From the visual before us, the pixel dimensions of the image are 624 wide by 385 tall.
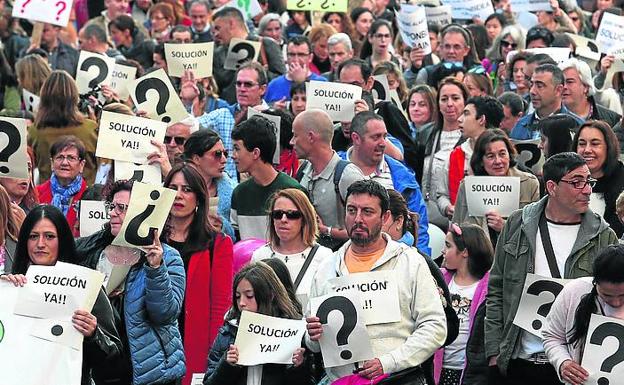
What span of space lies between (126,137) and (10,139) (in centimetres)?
84

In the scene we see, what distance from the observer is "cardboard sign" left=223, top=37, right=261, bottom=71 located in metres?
16.9

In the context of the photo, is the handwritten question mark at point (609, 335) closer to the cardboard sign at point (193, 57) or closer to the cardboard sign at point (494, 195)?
the cardboard sign at point (494, 195)

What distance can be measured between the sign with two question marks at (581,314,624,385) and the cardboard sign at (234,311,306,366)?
163cm

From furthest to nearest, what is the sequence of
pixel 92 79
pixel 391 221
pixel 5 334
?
pixel 92 79 < pixel 391 221 < pixel 5 334

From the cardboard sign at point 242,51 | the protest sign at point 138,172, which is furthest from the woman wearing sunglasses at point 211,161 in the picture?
the cardboard sign at point 242,51

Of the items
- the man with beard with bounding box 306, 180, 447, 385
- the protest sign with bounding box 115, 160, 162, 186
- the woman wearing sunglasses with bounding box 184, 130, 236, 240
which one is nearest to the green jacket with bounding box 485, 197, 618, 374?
the man with beard with bounding box 306, 180, 447, 385

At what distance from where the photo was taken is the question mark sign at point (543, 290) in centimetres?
952

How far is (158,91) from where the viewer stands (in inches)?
528

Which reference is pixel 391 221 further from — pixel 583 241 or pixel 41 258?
pixel 41 258

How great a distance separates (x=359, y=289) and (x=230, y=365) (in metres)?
0.90

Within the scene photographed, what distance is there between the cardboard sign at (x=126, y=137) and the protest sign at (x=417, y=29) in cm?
617

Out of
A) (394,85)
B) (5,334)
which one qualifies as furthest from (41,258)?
(394,85)

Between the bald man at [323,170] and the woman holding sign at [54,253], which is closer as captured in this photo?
the woman holding sign at [54,253]

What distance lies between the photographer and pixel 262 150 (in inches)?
456
